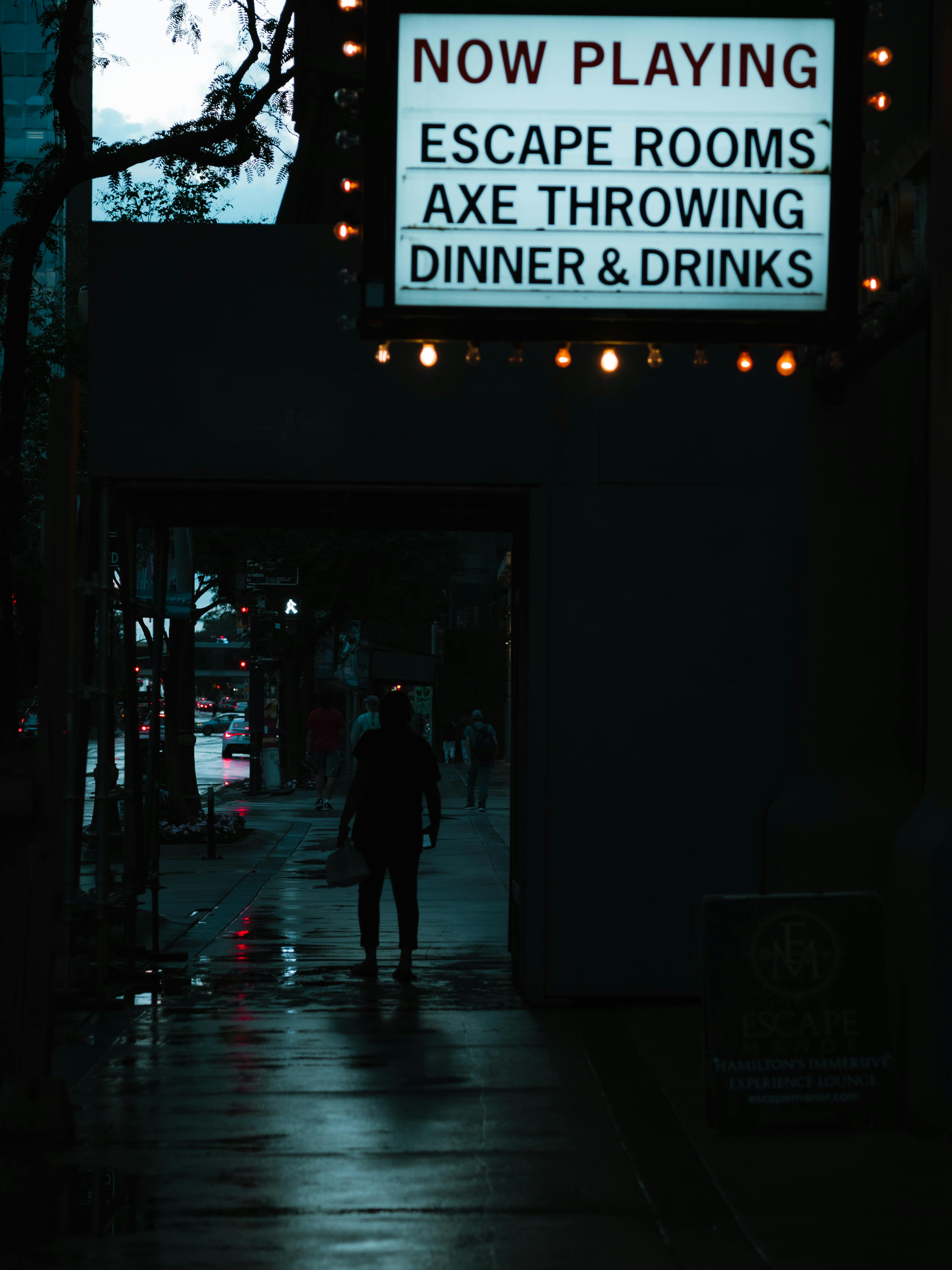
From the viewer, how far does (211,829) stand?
18141mm

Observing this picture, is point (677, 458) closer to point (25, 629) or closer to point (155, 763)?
point (155, 763)

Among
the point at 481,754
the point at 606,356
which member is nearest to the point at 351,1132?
the point at 606,356

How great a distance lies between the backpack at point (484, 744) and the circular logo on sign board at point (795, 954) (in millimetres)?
20342

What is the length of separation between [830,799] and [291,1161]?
4029mm

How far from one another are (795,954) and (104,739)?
4.76 meters

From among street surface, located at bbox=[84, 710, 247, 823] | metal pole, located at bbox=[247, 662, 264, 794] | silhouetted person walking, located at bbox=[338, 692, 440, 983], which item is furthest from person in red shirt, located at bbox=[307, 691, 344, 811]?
silhouetted person walking, located at bbox=[338, 692, 440, 983]

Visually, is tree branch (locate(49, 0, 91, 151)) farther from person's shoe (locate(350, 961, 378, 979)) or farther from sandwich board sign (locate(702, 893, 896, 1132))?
sandwich board sign (locate(702, 893, 896, 1132))

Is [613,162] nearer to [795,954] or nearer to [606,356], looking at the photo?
[606,356]

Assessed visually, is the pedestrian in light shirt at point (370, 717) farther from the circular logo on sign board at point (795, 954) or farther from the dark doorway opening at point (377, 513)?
the circular logo on sign board at point (795, 954)

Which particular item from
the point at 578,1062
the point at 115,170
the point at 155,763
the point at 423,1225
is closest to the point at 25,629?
the point at 115,170

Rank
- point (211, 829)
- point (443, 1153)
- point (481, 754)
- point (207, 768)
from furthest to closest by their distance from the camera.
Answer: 1. point (207, 768)
2. point (481, 754)
3. point (211, 829)
4. point (443, 1153)

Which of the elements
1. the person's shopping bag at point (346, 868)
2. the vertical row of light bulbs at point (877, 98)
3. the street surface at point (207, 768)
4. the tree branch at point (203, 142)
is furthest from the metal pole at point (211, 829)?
the vertical row of light bulbs at point (877, 98)

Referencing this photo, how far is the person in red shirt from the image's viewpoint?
82.7 feet

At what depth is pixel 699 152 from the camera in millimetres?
6590
